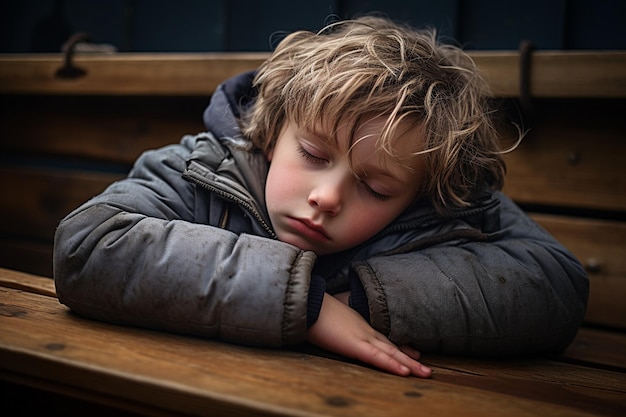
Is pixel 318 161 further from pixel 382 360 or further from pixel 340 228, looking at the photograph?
pixel 382 360

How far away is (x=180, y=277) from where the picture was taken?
3.27ft

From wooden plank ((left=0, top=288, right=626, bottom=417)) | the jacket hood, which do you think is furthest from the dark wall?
wooden plank ((left=0, top=288, right=626, bottom=417))

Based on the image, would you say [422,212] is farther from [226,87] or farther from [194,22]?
[194,22]

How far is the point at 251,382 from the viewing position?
811 mm

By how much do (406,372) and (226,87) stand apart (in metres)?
0.74

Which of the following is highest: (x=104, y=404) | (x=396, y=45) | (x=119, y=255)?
(x=396, y=45)

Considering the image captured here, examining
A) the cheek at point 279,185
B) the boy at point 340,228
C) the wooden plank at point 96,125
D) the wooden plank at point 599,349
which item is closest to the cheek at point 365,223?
the boy at point 340,228

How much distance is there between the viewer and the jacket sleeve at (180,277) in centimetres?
98

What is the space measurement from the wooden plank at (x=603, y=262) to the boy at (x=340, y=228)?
11.5 inches

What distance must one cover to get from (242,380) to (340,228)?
398 millimetres

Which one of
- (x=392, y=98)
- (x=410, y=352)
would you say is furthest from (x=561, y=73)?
(x=410, y=352)

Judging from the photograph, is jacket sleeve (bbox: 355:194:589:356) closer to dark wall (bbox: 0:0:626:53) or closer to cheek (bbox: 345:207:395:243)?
cheek (bbox: 345:207:395:243)

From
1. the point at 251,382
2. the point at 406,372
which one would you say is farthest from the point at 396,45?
the point at 251,382

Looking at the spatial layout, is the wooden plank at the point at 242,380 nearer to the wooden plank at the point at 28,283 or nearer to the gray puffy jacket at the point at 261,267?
the gray puffy jacket at the point at 261,267
